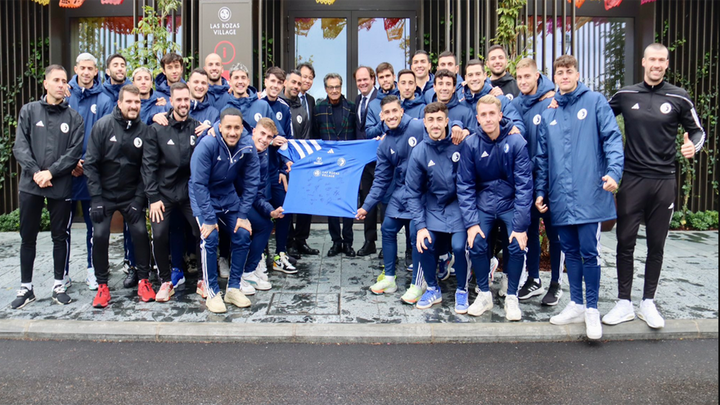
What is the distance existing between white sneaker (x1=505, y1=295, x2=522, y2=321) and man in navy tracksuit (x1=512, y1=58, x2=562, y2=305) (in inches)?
17.9

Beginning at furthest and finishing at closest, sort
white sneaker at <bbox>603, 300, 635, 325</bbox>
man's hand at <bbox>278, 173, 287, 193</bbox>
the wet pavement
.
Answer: man's hand at <bbox>278, 173, 287, 193</bbox>
the wet pavement
white sneaker at <bbox>603, 300, 635, 325</bbox>

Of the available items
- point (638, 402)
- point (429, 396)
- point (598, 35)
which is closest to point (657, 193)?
point (638, 402)

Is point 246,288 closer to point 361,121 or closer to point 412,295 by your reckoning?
point 412,295

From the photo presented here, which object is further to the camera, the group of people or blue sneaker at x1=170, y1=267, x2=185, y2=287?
blue sneaker at x1=170, y1=267, x2=185, y2=287

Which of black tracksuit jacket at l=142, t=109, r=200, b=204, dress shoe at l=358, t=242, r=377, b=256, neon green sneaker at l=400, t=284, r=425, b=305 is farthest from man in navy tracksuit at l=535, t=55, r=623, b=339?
black tracksuit jacket at l=142, t=109, r=200, b=204

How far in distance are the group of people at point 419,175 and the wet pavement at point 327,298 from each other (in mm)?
159

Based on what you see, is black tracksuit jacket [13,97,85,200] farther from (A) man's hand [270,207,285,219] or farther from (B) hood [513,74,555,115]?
(B) hood [513,74,555,115]

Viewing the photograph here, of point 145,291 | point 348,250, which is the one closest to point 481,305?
point 348,250

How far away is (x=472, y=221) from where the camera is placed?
4965 millimetres

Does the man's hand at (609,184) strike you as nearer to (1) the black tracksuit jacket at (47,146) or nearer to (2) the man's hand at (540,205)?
(2) the man's hand at (540,205)

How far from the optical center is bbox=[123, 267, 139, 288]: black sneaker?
5.86 meters

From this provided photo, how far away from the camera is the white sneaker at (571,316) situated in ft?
15.5

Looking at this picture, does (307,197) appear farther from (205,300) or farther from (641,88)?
(641,88)

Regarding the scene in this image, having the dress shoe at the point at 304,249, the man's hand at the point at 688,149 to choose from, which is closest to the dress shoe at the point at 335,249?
the dress shoe at the point at 304,249
